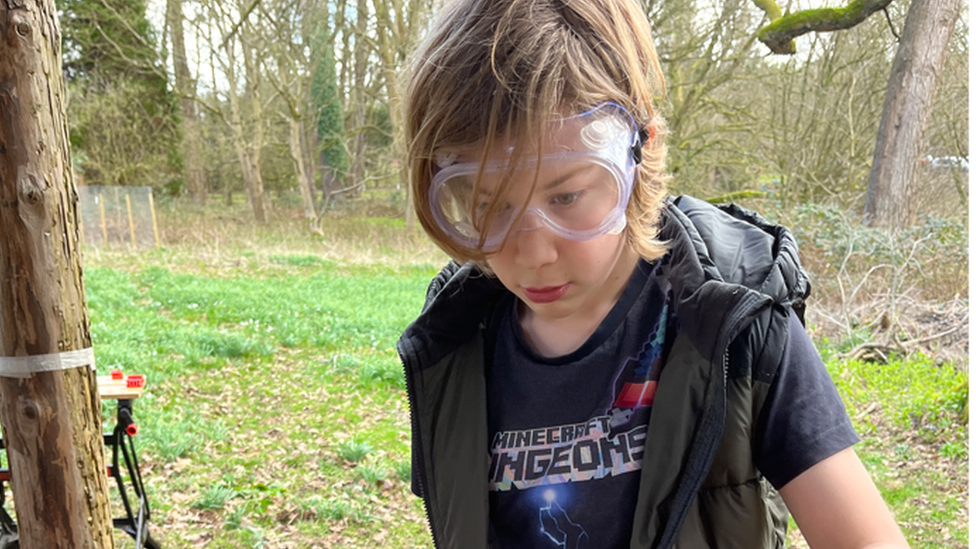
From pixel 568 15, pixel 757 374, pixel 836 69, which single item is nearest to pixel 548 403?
pixel 757 374

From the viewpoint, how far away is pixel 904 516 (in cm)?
359

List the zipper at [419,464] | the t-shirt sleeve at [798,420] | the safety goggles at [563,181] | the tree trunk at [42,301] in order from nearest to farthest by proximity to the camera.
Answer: the t-shirt sleeve at [798,420] → the safety goggles at [563,181] → the zipper at [419,464] → the tree trunk at [42,301]

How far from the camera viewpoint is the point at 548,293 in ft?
3.82

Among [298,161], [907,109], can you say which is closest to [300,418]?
[907,109]

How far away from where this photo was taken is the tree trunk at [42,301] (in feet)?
6.07

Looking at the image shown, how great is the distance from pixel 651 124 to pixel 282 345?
19.8 feet

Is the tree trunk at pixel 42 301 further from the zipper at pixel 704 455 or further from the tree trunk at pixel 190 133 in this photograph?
the tree trunk at pixel 190 133

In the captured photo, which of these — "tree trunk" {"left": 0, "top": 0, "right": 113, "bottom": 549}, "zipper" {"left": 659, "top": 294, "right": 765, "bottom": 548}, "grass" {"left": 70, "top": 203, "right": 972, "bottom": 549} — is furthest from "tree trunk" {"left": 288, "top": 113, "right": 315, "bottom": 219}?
"zipper" {"left": 659, "top": 294, "right": 765, "bottom": 548}

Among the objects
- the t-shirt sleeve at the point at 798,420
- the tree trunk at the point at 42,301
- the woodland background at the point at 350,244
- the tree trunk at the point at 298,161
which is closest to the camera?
the t-shirt sleeve at the point at 798,420

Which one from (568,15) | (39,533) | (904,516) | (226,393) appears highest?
(568,15)

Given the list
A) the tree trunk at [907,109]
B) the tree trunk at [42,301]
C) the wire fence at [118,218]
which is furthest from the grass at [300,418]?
the wire fence at [118,218]

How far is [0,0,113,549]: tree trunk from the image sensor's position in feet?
6.07

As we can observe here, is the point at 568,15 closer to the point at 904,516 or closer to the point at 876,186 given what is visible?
the point at 904,516

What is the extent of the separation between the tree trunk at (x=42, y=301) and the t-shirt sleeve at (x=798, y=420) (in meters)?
1.84
